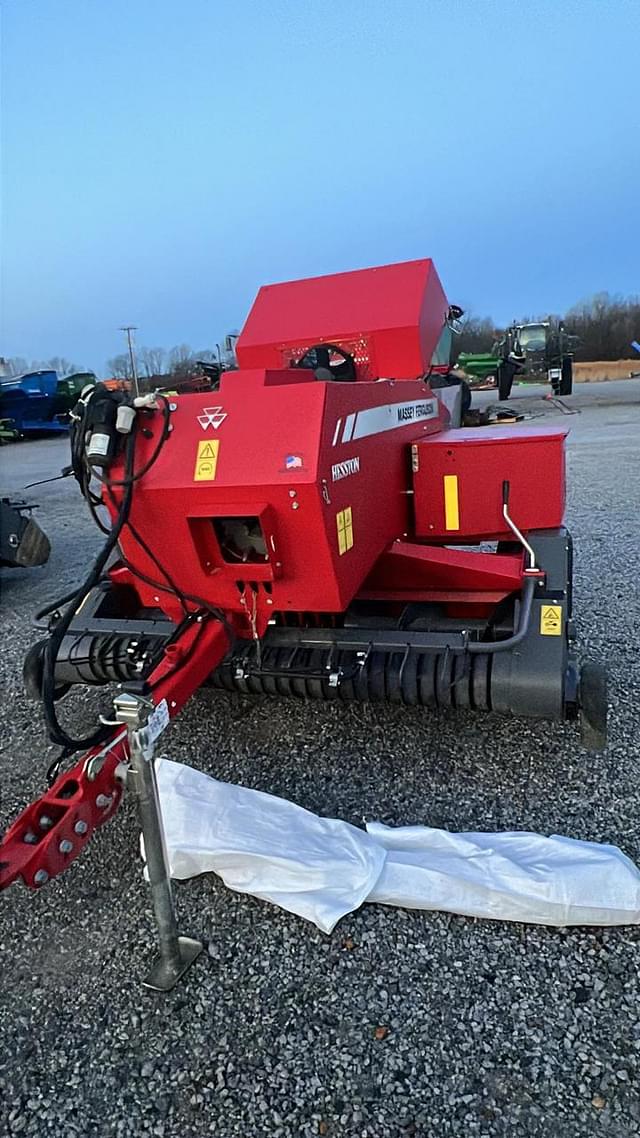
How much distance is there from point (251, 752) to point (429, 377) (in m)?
→ 2.45

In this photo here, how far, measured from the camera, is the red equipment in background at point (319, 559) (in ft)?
7.77

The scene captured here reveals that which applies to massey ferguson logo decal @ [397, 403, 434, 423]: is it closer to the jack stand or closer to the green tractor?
the jack stand

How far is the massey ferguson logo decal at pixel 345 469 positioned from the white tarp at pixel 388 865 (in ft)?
3.63

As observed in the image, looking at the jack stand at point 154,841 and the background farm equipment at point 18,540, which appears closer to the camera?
the jack stand at point 154,841

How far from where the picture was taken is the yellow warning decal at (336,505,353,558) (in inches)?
97.8

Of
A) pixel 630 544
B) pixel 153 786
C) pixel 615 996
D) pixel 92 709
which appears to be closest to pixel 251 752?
pixel 92 709

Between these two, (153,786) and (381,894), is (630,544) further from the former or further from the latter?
(153,786)

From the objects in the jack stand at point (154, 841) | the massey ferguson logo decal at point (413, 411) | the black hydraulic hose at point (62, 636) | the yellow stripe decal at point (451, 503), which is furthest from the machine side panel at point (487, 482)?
the jack stand at point (154, 841)

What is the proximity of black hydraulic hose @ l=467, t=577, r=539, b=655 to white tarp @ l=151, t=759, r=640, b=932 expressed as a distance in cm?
62

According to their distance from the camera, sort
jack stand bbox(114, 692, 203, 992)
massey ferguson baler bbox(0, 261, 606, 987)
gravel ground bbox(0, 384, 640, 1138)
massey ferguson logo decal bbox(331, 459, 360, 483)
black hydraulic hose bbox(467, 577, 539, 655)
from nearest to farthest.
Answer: gravel ground bbox(0, 384, 640, 1138) → jack stand bbox(114, 692, 203, 992) → massey ferguson baler bbox(0, 261, 606, 987) → massey ferguson logo decal bbox(331, 459, 360, 483) → black hydraulic hose bbox(467, 577, 539, 655)

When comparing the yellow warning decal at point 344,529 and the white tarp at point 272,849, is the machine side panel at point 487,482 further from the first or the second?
the white tarp at point 272,849

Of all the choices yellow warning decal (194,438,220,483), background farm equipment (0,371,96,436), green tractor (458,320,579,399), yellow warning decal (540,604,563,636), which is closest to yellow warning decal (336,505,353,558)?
yellow warning decal (194,438,220,483)

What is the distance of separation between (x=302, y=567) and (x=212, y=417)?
1.89ft

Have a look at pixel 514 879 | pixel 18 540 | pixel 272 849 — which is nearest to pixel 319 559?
pixel 272 849
